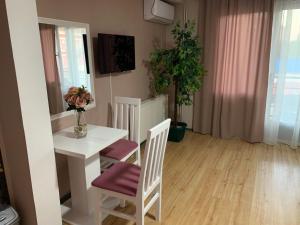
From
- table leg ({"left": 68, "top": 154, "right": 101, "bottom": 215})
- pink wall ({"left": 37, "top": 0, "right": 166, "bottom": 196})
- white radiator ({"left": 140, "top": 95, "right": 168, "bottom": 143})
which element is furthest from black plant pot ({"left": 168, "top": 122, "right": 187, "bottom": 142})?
table leg ({"left": 68, "top": 154, "right": 101, "bottom": 215})

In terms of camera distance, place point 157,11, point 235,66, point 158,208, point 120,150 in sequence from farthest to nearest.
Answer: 1. point 235,66
2. point 157,11
3. point 120,150
4. point 158,208

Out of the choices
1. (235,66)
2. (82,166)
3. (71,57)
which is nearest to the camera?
(82,166)

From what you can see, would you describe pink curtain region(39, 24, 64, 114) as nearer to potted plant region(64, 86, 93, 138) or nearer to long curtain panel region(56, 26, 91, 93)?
long curtain panel region(56, 26, 91, 93)

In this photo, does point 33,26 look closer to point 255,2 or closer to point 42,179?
point 42,179

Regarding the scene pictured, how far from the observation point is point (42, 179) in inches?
67.7

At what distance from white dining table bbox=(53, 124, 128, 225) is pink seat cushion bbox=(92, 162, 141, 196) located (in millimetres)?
177

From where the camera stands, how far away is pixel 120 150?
234 centimetres

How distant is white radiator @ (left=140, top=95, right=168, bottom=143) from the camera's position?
3.49 meters

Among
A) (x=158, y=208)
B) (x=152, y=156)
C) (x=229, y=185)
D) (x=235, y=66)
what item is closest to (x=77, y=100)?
(x=152, y=156)

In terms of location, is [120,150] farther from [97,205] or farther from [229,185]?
[229,185]

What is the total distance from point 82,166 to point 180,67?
7.00ft

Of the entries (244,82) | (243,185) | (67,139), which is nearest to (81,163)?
(67,139)

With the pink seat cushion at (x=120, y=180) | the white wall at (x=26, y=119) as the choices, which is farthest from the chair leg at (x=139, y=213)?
the white wall at (x=26, y=119)

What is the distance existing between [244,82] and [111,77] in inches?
85.1
